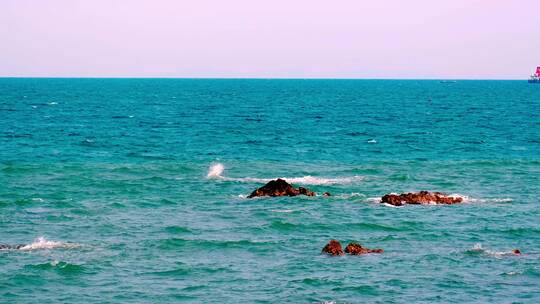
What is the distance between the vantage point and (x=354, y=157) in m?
89.4

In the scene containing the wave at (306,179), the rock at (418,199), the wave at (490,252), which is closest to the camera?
the wave at (490,252)

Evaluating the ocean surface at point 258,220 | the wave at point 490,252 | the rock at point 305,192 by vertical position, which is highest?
the rock at point 305,192

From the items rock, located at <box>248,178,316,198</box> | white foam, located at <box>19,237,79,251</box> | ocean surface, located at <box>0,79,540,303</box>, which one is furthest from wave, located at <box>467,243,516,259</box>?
white foam, located at <box>19,237,79,251</box>

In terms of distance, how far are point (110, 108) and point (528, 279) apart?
151243 millimetres

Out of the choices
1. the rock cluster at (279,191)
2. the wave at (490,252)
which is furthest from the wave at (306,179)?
the wave at (490,252)

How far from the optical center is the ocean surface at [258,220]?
3897cm

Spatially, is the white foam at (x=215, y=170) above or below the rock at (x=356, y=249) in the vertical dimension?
below

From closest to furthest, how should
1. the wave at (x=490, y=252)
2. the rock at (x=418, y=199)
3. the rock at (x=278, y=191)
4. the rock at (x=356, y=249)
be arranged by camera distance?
the wave at (x=490, y=252), the rock at (x=356, y=249), the rock at (x=418, y=199), the rock at (x=278, y=191)

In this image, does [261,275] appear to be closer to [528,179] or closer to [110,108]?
[528,179]

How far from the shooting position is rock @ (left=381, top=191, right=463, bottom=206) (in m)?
59.1

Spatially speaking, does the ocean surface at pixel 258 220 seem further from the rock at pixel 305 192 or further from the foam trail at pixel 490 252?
the rock at pixel 305 192

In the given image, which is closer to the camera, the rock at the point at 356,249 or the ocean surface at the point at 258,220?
the ocean surface at the point at 258,220

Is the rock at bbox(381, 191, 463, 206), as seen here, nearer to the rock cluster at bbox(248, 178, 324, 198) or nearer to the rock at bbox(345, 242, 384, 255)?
the rock cluster at bbox(248, 178, 324, 198)

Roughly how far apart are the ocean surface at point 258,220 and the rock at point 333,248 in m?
1.01
